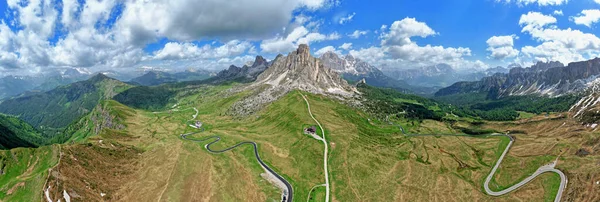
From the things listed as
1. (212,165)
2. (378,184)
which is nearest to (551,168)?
(378,184)

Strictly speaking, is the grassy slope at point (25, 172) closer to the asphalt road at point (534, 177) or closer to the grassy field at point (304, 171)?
the grassy field at point (304, 171)

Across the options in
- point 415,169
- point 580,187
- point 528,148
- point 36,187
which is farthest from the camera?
point 528,148

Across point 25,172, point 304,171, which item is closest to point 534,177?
point 304,171

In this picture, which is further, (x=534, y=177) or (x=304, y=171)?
(x=304, y=171)

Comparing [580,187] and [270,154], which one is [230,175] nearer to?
[270,154]

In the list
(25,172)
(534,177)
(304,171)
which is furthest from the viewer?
(304,171)

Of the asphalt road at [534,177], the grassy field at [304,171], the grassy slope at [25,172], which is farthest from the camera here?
the asphalt road at [534,177]

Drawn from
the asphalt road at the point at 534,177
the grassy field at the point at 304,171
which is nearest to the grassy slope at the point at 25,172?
the grassy field at the point at 304,171

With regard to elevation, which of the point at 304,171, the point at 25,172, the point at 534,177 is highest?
the point at 534,177

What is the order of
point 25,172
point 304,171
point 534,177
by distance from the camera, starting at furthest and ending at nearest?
point 304,171 → point 534,177 → point 25,172

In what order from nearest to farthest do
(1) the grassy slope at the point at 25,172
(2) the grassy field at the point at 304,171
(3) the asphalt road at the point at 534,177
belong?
(1) the grassy slope at the point at 25,172 < (2) the grassy field at the point at 304,171 < (3) the asphalt road at the point at 534,177

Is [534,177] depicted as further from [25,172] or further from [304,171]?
[25,172]
